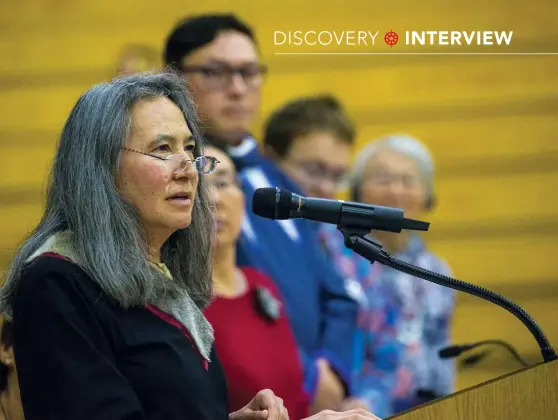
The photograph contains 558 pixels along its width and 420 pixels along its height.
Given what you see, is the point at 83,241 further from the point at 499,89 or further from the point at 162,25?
the point at 499,89

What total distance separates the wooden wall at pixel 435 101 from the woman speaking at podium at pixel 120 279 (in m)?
1.54

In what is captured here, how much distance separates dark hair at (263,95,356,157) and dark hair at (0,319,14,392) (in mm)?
1331

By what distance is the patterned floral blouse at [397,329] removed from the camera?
12.3 ft

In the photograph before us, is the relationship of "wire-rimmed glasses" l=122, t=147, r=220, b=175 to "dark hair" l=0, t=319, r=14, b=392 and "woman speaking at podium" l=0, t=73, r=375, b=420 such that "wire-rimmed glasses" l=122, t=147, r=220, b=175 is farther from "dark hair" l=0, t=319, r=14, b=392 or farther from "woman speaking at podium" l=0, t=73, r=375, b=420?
"dark hair" l=0, t=319, r=14, b=392

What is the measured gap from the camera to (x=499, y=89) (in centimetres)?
400

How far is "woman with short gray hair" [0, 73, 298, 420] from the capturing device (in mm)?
1784

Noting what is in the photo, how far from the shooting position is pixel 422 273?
75.2 inches

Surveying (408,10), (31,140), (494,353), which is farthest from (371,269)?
(31,140)

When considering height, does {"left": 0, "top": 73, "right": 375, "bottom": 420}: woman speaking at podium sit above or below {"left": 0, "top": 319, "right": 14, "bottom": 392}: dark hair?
above

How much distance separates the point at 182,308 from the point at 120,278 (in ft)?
0.69

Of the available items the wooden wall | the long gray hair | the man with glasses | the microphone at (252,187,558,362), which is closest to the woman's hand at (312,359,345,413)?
the man with glasses

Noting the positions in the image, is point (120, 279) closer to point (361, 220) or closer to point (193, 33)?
point (361, 220)

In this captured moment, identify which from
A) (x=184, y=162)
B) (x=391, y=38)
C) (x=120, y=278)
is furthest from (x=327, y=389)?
(x=120, y=278)

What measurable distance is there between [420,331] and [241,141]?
96 centimetres
